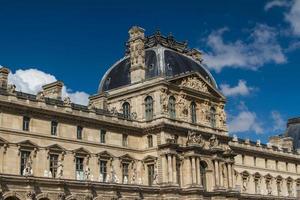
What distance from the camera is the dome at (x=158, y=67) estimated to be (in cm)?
6700

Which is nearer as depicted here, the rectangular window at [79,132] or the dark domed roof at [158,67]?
the rectangular window at [79,132]

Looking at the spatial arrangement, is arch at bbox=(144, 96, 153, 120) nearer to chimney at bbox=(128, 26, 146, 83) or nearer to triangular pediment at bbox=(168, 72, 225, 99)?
chimney at bbox=(128, 26, 146, 83)

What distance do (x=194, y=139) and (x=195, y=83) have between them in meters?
8.02

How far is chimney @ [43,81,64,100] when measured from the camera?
2329 inches

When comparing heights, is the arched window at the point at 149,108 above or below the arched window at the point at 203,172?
above

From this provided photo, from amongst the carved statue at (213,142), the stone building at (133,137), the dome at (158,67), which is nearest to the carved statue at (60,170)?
the stone building at (133,137)

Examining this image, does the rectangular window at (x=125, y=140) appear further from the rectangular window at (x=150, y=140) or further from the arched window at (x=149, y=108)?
the arched window at (x=149, y=108)

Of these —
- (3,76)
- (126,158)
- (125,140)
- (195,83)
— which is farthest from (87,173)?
(195,83)

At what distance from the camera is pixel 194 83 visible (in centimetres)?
6731

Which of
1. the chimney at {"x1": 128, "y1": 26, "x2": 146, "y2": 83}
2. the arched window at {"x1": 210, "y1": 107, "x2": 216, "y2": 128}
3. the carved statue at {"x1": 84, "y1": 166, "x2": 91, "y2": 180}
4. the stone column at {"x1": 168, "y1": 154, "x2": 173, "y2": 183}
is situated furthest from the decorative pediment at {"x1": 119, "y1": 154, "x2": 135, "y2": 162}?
the arched window at {"x1": 210, "y1": 107, "x2": 216, "y2": 128}

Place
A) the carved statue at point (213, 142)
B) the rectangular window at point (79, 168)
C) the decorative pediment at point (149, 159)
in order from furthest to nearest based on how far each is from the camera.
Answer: the carved statue at point (213, 142)
the decorative pediment at point (149, 159)
the rectangular window at point (79, 168)

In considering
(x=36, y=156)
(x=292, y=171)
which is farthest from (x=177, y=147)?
(x=292, y=171)

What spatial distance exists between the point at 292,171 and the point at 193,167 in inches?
1286

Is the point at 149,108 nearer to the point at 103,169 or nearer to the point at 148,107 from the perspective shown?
the point at 148,107
